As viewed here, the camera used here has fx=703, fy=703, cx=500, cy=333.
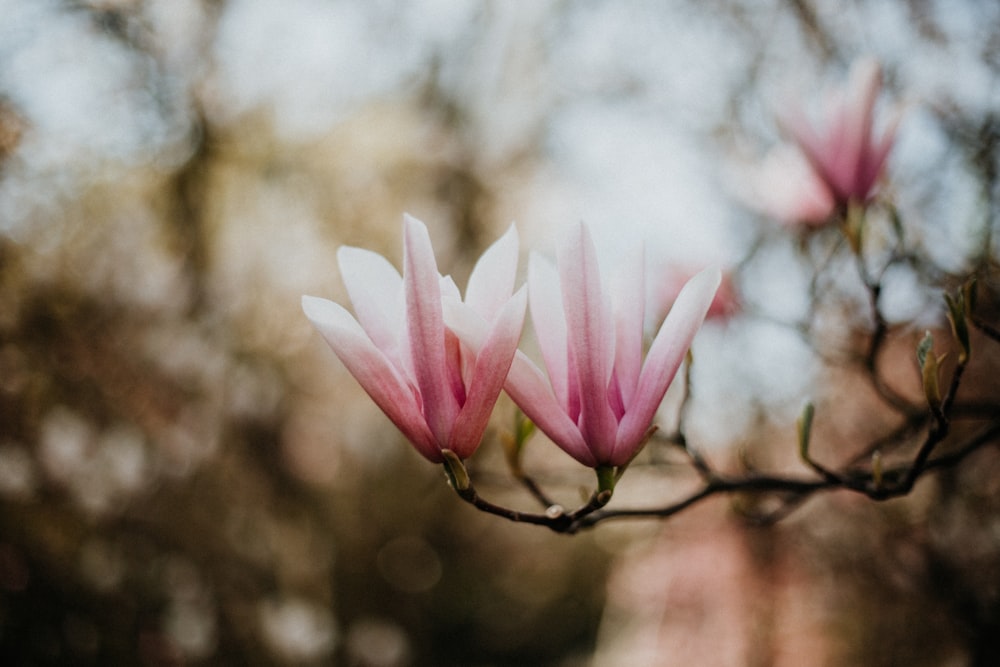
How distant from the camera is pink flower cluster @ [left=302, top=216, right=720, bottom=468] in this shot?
0.58m

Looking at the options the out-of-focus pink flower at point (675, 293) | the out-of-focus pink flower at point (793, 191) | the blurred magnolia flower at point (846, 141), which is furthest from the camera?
the out-of-focus pink flower at point (675, 293)

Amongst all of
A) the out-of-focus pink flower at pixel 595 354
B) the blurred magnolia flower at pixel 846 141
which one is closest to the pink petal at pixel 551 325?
the out-of-focus pink flower at pixel 595 354

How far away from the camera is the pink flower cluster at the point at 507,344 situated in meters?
0.58

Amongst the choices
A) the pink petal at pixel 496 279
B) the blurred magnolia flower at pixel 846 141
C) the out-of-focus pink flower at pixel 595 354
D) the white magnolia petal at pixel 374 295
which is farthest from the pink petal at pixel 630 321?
the blurred magnolia flower at pixel 846 141

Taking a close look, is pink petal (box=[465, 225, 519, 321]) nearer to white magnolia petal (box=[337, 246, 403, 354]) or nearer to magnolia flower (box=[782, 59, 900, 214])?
white magnolia petal (box=[337, 246, 403, 354])

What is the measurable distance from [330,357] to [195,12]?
1667 millimetres

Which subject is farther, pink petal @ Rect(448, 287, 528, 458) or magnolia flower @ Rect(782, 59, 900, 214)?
magnolia flower @ Rect(782, 59, 900, 214)

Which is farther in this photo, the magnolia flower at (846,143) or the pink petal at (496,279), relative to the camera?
the magnolia flower at (846,143)

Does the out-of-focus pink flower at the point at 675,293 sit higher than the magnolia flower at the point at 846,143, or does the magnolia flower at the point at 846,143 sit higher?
the magnolia flower at the point at 846,143

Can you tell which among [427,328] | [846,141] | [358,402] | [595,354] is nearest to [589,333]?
[595,354]

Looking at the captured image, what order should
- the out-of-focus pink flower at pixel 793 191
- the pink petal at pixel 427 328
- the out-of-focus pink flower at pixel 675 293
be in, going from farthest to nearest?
the out-of-focus pink flower at pixel 675 293
the out-of-focus pink flower at pixel 793 191
the pink petal at pixel 427 328

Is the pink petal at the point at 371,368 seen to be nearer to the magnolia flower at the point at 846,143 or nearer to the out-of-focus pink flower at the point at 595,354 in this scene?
the out-of-focus pink flower at the point at 595,354

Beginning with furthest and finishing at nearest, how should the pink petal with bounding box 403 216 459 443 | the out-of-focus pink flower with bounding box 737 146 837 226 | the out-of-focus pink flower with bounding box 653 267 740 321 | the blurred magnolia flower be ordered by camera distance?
the out-of-focus pink flower with bounding box 653 267 740 321 → the out-of-focus pink flower with bounding box 737 146 837 226 → the blurred magnolia flower → the pink petal with bounding box 403 216 459 443

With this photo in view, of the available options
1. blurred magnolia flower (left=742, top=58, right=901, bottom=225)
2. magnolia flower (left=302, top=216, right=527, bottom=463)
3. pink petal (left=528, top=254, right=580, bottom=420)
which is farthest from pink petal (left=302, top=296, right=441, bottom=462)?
blurred magnolia flower (left=742, top=58, right=901, bottom=225)
